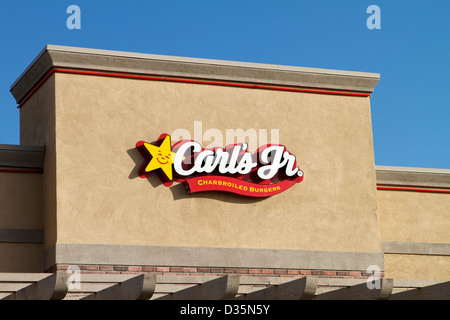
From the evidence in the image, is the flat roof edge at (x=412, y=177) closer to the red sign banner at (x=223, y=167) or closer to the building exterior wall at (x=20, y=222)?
the red sign banner at (x=223, y=167)

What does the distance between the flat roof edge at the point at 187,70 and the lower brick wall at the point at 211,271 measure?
4.53 meters

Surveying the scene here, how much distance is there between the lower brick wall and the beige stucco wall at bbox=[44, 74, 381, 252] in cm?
57

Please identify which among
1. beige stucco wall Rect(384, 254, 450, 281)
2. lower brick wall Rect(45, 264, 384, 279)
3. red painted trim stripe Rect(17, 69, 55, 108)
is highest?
red painted trim stripe Rect(17, 69, 55, 108)

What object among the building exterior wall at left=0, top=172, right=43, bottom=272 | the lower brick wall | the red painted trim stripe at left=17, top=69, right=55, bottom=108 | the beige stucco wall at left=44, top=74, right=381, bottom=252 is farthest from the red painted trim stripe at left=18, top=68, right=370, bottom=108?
the lower brick wall

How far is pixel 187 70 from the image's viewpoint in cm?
1967

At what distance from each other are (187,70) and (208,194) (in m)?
3.01

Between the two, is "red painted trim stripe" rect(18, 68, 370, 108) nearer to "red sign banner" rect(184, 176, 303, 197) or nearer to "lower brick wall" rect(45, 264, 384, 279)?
"red sign banner" rect(184, 176, 303, 197)

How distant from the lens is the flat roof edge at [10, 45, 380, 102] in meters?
18.9

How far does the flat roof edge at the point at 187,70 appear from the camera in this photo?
61.9 feet

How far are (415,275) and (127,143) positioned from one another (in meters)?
8.55

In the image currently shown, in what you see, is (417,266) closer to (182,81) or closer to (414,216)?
(414,216)

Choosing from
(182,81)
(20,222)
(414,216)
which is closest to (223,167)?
→ (182,81)

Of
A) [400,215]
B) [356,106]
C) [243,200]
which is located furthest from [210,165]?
[400,215]

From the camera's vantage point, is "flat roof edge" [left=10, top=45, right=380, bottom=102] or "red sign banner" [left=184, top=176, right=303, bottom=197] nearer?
"flat roof edge" [left=10, top=45, right=380, bottom=102]
